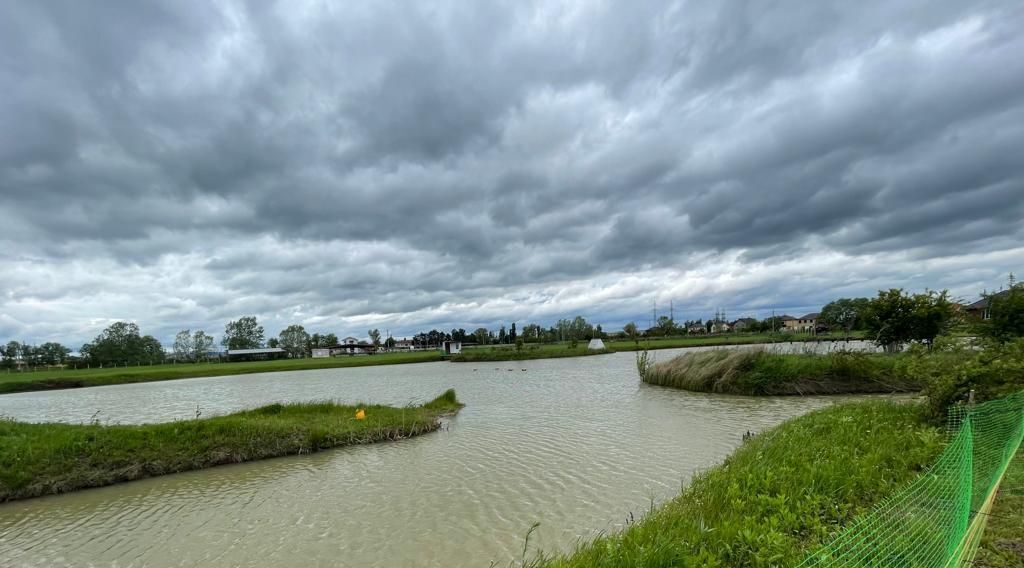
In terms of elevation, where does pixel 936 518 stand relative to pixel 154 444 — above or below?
below

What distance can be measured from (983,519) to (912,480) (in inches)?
59.9

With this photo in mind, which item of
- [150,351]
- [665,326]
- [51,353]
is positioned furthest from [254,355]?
[665,326]

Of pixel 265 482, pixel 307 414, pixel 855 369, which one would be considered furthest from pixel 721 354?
pixel 265 482

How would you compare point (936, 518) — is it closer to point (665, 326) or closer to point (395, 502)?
point (395, 502)

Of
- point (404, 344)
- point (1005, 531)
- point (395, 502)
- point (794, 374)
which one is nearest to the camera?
point (1005, 531)

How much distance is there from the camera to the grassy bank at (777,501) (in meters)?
4.82

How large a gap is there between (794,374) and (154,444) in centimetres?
2600

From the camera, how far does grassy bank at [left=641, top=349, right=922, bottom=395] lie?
22.3m

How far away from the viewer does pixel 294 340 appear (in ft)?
524

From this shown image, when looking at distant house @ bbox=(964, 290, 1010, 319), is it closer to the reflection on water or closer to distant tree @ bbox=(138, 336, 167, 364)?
the reflection on water

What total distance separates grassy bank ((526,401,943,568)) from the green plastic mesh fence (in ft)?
1.29

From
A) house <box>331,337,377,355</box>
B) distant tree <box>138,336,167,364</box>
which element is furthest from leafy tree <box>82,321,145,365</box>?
house <box>331,337,377,355</box>

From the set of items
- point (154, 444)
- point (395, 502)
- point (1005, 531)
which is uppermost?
point (154, 444)

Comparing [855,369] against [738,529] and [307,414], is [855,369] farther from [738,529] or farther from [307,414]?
[307,414]
